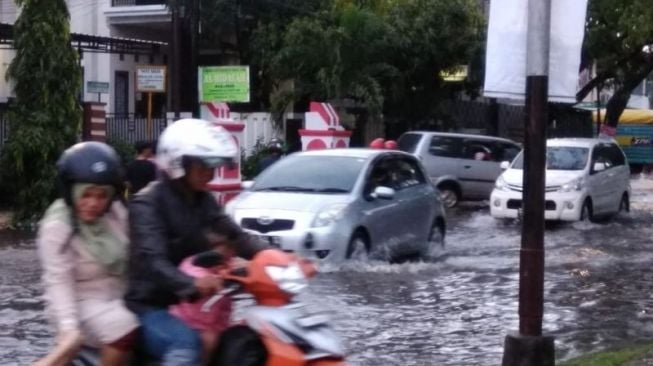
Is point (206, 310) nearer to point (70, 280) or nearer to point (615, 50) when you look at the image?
point (70, 280)

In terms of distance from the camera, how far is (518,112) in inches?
1821

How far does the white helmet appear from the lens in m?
5.87

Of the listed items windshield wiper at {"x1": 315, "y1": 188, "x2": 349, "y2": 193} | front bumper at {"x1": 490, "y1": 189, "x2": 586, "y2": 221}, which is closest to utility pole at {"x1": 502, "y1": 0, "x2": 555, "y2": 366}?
windshield wiper at {"x1": 315, "y1": 188, "x2": 349, "y2": 193}

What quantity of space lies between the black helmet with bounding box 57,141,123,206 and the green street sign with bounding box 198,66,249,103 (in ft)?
74.3

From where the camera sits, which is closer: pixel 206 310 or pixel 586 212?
pixel 206 310

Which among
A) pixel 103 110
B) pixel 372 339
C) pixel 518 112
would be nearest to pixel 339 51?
pixel 103 110

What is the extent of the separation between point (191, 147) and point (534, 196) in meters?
3.80

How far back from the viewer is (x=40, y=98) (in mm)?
24234

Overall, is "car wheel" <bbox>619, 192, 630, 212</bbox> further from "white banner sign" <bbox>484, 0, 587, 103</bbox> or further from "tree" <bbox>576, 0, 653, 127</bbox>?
"white banner sign" <bbox>484, 0, 587, 103</bbox>

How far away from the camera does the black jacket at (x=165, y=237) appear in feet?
18.7

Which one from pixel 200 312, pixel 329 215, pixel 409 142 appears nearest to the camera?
pixel 200 312

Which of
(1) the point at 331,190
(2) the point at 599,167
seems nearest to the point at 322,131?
(2) the point at 599,167

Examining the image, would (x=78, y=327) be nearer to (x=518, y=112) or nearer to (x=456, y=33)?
(x=456, y=33)

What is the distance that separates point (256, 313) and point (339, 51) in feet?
87.6
